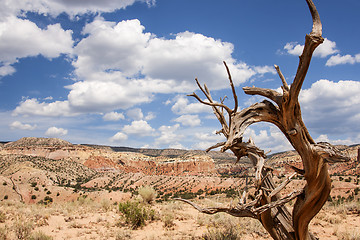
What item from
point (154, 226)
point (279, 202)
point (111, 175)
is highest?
point (279, 202)

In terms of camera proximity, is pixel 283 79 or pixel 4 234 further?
pixel 4 234

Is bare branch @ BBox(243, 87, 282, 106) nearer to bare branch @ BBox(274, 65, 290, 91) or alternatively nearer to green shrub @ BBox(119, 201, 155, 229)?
bare branch @ BBox(274, 65, 290, 91)

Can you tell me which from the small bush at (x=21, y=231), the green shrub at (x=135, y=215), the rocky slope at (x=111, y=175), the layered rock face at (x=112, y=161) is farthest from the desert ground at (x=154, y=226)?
the layered rock face at (x=112, y=161)

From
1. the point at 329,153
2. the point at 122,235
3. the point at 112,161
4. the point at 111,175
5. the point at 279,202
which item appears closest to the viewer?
the point at 329,153

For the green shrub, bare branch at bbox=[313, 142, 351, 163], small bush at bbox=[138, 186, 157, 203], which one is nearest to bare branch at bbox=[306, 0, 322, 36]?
bare branch at bbox=[313, 142, 351, 163]

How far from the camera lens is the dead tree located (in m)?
2.81

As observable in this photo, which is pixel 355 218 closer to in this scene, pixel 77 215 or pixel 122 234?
pixel 122 234

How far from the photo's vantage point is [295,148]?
321 centimetres

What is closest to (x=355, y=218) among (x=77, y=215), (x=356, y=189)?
(x=77, y=215)

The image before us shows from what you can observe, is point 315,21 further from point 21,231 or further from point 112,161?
point 112,161

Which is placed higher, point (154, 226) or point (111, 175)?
point (154, 226)

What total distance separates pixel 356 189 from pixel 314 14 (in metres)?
26.2

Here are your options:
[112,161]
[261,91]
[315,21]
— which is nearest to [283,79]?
[261,91]

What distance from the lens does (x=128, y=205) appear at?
10453 millimetres
